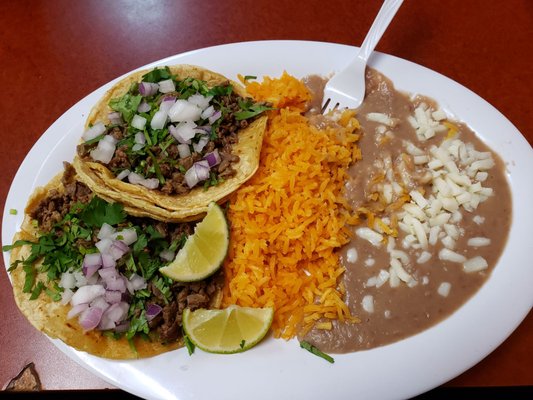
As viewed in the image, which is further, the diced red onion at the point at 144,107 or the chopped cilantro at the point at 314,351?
the diced red onion at the point at 144,107

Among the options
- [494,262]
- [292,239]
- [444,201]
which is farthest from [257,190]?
[494,262]

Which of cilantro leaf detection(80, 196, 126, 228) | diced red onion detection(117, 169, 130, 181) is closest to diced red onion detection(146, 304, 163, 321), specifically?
cilantro leaf detection(80, 196, 126, 228)

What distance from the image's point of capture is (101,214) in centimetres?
227

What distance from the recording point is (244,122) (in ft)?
8.29

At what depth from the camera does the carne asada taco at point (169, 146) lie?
7.47ft

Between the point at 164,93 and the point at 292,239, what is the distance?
3.42 feet

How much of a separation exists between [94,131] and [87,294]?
85 cm

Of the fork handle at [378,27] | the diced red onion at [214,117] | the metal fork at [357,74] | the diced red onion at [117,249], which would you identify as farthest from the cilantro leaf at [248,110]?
the diced red onion at [117,249]

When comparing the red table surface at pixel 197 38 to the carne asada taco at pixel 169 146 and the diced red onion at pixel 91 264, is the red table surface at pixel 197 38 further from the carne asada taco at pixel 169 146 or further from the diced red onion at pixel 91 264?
the carne asada taco at pixel 169 146

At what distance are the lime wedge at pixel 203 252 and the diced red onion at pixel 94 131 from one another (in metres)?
0.78

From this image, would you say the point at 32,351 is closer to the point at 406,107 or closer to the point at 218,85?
the point at 218,85

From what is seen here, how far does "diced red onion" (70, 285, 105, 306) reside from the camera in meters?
2.14

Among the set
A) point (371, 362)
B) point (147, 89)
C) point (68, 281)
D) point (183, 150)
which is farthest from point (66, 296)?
point (371, 362)

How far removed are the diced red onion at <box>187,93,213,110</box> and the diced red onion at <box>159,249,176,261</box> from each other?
30.2 inches
